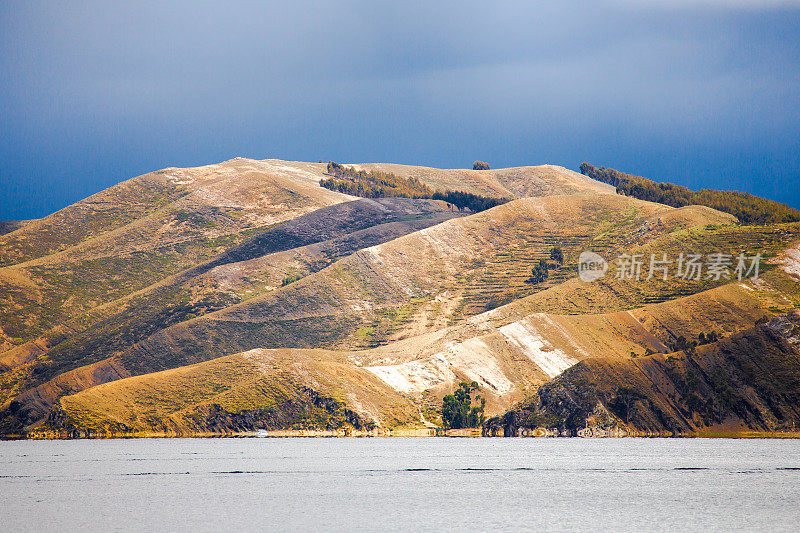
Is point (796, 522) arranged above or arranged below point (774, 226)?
below

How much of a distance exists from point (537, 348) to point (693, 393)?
27229 mm

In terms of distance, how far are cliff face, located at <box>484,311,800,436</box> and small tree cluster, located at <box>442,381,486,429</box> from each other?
8736mm

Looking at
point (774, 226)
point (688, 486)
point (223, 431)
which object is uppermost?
point (774, 226)

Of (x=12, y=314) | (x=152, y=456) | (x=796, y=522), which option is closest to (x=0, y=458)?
(x=152, y=456)

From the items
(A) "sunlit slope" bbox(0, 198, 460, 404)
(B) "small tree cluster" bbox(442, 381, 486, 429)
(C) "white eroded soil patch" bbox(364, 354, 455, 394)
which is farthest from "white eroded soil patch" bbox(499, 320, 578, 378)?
(A) "sunlit slope" bbox(0, 198, 460, 404)

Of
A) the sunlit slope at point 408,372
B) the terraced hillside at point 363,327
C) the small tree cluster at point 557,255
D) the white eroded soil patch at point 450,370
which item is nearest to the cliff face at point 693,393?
the terraced hillside at point 363,327

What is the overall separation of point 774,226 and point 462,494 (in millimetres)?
123786

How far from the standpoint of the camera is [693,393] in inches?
4240

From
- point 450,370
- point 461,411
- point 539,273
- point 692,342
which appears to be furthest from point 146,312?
point 692,342

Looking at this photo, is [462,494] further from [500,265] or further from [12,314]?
[12,314]

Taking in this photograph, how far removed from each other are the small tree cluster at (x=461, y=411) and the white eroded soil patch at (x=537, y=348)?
11.8 m

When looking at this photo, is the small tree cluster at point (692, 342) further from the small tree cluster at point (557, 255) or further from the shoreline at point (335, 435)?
the small tree cluster at point (557, 255)

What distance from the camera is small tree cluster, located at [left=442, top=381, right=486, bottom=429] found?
118 m

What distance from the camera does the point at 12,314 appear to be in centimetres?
17875
